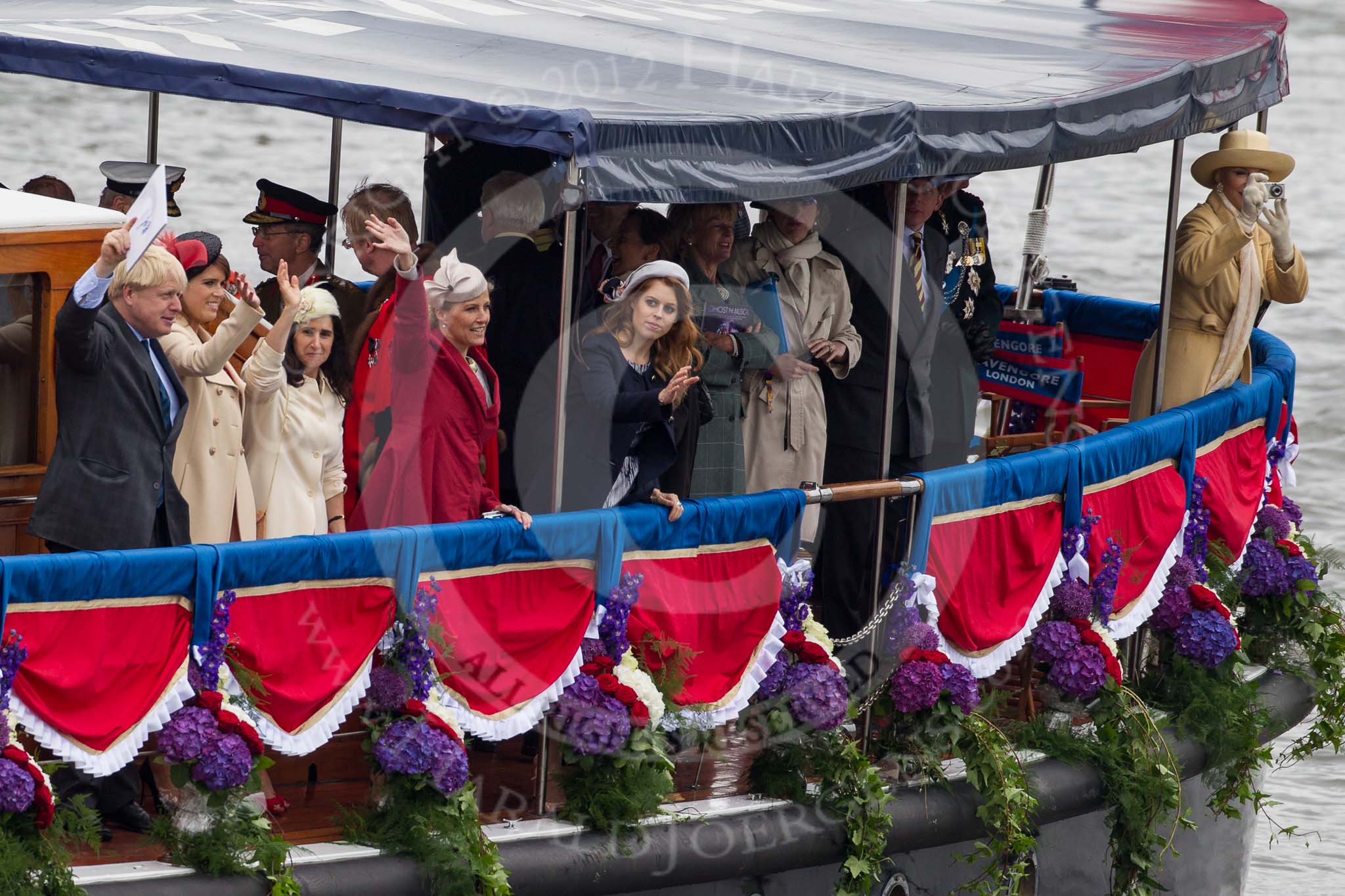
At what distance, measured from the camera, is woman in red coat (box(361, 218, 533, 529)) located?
6418mm

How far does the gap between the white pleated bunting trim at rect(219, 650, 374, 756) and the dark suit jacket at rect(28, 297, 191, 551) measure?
1.72 ft

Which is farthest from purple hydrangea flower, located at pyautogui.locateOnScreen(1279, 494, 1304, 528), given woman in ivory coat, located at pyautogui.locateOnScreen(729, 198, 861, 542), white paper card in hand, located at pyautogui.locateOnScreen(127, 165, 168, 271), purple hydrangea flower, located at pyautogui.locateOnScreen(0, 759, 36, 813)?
purple hydrangea flower, located at pyautogui.locateOnScreen(0, 759, 36, 813)

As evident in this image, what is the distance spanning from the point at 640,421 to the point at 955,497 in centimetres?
125

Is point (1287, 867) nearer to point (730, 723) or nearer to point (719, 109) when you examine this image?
point (730, 723)

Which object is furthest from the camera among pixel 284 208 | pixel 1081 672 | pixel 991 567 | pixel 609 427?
pixel 284 208

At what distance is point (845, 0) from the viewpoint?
32.3 feet

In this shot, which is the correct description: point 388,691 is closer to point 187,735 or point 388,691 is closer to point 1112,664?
point 187,735

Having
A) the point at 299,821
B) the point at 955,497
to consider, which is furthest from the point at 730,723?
the point at 299,821

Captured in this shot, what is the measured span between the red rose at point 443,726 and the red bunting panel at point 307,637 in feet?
0.78

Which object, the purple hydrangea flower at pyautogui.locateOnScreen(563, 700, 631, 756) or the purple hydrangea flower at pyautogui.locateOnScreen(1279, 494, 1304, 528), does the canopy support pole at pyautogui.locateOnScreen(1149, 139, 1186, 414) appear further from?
the purple hydrangea flower at pyautogui.locateOnScreen(563, 700, 631, 756)

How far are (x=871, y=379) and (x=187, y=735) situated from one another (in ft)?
10.1

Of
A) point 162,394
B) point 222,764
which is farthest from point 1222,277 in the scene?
point 222,764

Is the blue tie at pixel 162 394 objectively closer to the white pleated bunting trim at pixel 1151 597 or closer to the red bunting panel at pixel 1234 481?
the white pleated bunting trim at pixel 1151 597

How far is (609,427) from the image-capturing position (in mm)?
6676
